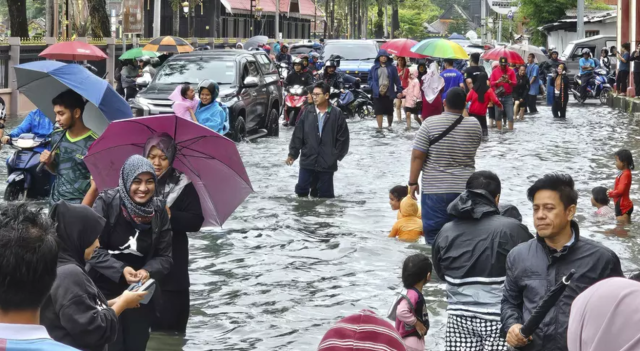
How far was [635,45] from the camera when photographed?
33750 millimetres

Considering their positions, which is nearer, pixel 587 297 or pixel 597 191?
pixel 587 297

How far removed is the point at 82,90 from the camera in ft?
25.7

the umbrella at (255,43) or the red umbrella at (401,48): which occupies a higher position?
the umbrella at (255,43)

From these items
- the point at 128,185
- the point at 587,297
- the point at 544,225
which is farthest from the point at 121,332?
the point at 587,297

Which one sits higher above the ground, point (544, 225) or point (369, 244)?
point (544, 225)

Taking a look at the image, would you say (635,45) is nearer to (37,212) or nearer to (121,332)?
(121,332)

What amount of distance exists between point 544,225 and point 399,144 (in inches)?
640

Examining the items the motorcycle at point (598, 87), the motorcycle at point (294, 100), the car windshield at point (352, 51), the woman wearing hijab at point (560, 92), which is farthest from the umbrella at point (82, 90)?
the motorcycle at point (598, 87)

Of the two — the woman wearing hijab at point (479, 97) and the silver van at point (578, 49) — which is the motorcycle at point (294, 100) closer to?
the woman wearing hijab at point (479, 97)

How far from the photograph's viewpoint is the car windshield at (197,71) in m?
20.0

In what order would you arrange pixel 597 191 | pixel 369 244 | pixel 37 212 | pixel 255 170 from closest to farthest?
pixel 37 212 < pixel 369 244 < pixel 597 191 < pixel 255 170

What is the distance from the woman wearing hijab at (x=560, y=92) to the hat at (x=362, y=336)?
82.5 ft

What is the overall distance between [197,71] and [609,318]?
17.6 meters

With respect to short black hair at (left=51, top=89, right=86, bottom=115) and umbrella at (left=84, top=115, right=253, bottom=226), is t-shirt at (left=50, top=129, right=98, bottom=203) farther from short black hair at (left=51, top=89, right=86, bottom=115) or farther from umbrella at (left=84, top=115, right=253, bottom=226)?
umbrella at (left=84, top=115, right=253, bottom=226)
